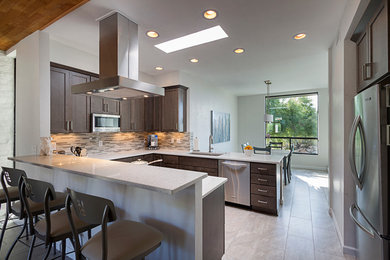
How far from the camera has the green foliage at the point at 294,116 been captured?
256 inches

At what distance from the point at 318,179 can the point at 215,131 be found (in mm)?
3131

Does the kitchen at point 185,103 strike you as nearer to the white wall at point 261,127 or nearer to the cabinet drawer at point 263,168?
the cabinet drawer at point 263,168

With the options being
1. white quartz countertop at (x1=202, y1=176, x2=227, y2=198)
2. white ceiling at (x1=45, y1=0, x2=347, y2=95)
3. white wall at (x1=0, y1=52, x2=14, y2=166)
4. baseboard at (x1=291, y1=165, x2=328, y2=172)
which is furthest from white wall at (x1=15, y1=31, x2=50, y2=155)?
baseboard at (x1=291, y1=165, x2=328, y2=172)

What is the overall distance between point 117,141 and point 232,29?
3.19 meters

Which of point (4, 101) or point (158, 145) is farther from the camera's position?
point (158, 145)

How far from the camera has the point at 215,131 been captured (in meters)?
5.75

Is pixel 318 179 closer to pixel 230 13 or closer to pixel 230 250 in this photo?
pixel 230 250

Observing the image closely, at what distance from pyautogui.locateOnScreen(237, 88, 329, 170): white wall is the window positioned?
16 cm

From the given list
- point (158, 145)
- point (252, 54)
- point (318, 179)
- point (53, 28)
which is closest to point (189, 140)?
point (158, 145)

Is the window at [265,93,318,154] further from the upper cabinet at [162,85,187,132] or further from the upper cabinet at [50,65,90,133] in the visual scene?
the upper cabinet at [50,65,90,133]

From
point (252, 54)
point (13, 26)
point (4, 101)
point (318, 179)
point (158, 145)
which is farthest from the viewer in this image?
point (318, 179)

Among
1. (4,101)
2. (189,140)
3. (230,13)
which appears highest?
(230,13)

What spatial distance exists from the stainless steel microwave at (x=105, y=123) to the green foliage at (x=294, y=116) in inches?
220

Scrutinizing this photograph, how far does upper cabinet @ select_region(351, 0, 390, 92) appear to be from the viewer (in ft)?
4.36
